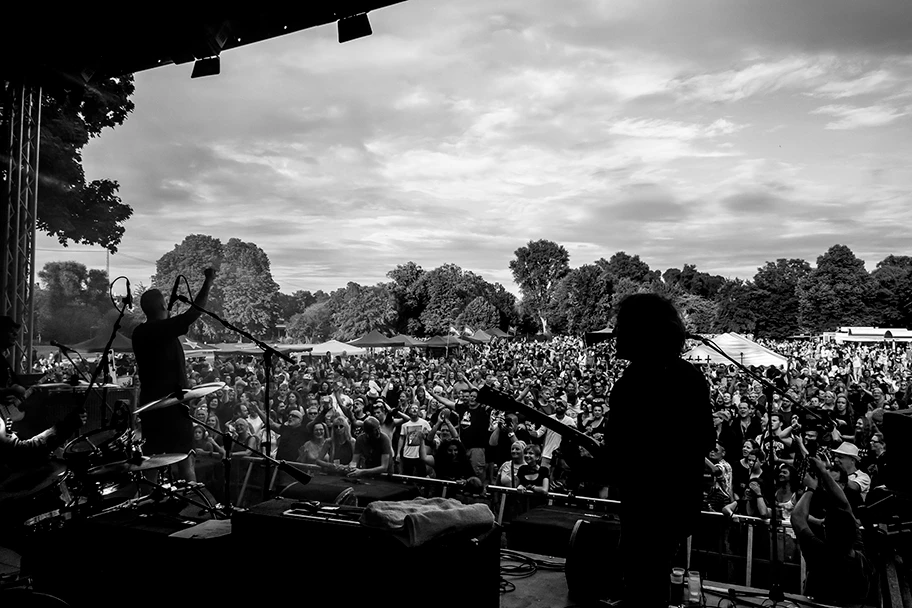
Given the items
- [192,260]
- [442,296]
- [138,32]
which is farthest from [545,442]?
[442,296]

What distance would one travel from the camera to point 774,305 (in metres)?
50.8

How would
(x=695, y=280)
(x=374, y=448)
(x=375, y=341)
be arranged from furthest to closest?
(x=695, y=280), (x=375, y=341), (x=374, y=448)

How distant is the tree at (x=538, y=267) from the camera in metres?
50.8

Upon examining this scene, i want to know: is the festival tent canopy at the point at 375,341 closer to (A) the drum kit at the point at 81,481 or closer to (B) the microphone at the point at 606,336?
(B) the microphone at the point at 606,336

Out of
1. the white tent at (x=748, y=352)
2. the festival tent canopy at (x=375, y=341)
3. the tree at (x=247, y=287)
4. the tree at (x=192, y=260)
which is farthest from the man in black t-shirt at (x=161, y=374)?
the tree at (x=247, y=287)

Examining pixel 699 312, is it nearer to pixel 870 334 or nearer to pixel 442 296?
pixel 870 334

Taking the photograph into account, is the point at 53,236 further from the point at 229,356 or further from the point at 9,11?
the point at 229,356

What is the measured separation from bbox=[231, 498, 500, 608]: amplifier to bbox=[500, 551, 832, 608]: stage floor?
0.88m

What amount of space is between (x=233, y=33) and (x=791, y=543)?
18.1 feet

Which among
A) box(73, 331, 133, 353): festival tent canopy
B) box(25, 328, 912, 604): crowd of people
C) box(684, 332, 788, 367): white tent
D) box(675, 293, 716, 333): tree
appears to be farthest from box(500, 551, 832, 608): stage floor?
box(675, 293, 716, 333): tree

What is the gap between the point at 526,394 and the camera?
11.0 meters

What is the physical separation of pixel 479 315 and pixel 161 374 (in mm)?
35115

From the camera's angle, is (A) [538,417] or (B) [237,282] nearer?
(A) [538,417]

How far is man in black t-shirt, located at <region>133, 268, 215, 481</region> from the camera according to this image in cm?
345
